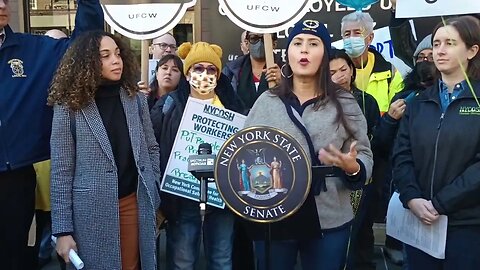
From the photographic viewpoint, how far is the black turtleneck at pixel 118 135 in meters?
2.90

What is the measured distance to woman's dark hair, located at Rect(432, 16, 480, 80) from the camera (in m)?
2.85

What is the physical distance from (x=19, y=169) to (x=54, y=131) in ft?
1.34

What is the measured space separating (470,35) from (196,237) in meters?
→ 1.94

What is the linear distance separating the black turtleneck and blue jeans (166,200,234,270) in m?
0.69

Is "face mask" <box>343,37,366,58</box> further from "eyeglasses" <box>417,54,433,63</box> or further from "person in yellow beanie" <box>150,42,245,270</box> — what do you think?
"person in yellow beanie" <box>150,42,245,270</box>

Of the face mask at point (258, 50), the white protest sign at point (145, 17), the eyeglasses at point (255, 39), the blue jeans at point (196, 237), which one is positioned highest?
the white protest sign at point (145, 17)

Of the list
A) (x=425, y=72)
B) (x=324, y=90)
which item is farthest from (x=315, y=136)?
(x=425, y=72)

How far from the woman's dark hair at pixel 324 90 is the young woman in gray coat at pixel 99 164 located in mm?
763

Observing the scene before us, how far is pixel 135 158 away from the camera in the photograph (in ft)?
9.58

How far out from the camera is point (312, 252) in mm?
2803

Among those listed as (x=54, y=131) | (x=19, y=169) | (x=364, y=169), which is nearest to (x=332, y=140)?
(x=364, y=169)

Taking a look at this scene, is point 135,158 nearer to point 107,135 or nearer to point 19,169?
point 107,135

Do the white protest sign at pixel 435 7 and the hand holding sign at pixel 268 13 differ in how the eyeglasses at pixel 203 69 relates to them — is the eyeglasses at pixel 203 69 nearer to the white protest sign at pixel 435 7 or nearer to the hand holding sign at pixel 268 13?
the hand holding sign at pixel 268 13

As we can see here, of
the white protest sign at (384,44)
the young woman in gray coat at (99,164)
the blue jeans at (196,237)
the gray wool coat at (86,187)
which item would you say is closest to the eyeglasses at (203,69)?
the young woman in gray coat at (99,164)
